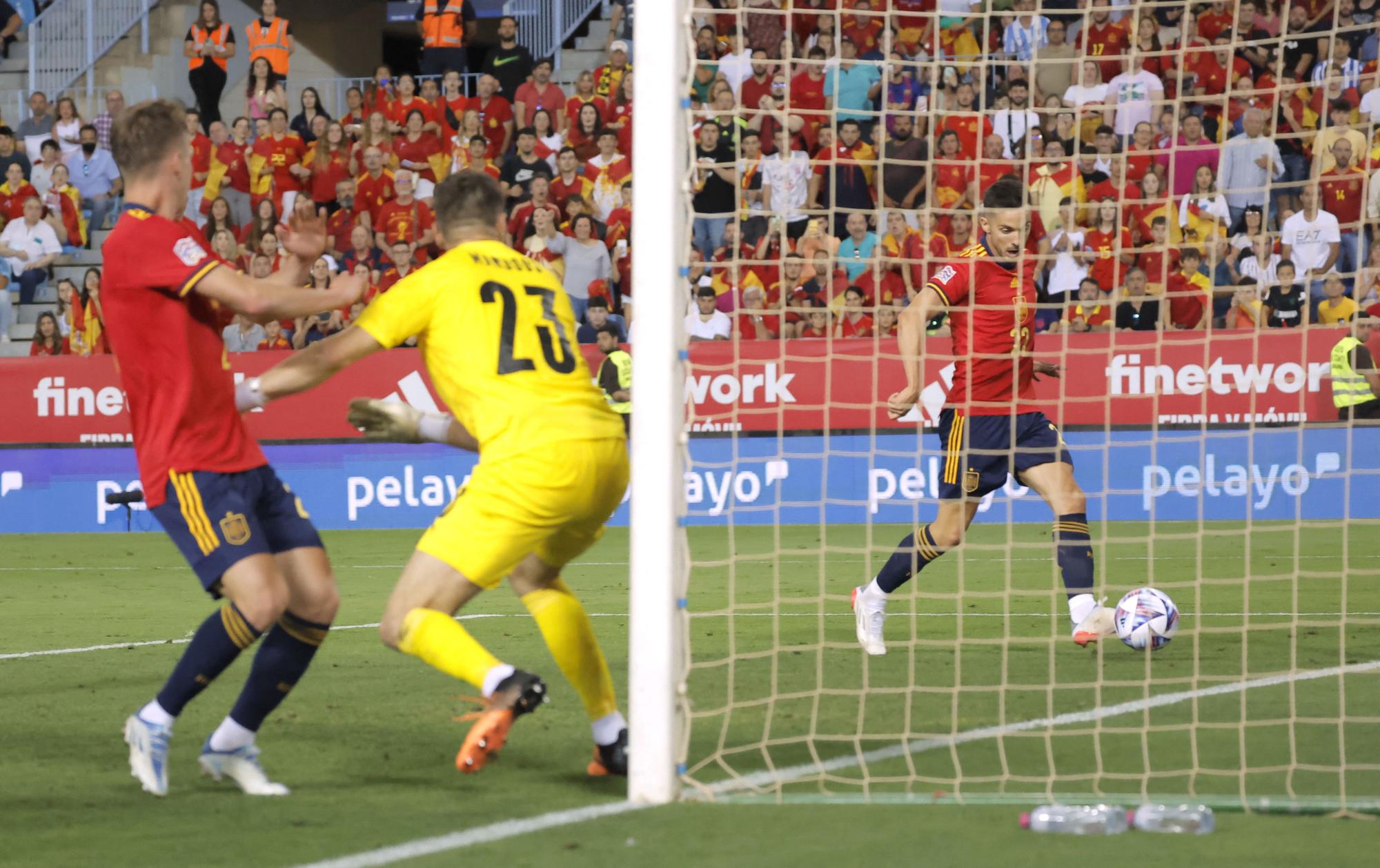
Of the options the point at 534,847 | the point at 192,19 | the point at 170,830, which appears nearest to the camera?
the point at 534,847

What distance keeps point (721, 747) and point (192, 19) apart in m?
20.2

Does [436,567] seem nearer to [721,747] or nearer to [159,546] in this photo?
[721,747]

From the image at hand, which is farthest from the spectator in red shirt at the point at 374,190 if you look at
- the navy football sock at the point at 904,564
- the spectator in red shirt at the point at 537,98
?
the navy football sock at the point at 904,564

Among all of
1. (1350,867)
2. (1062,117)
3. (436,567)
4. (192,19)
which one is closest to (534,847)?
(436,567)

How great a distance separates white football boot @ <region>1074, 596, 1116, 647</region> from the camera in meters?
7.61

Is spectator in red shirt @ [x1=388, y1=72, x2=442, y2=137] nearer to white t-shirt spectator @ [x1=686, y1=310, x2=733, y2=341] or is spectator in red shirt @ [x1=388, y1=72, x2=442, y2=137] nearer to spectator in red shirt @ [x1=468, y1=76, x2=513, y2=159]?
spectator in red shirt @ [x1=468, y1=76, x2=513, y2=159]

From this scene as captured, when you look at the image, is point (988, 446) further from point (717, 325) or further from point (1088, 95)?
point (717, 325)

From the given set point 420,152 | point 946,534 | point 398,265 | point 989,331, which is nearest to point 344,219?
point 420,152

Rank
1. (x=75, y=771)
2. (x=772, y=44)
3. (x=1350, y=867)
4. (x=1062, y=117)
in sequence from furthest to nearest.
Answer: (x=772, y=44)
(x=1062, y=117)
(x=75, y=771)
(x=1350, y=867)

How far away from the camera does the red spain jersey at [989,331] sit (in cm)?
780

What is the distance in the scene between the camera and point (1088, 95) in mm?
11883

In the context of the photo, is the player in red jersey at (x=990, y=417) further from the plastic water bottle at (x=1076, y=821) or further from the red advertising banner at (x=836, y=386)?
the red advertising banner at (x=836, y=386)

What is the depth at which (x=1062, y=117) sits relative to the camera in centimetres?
1058

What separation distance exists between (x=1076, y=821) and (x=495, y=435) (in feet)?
6.36
